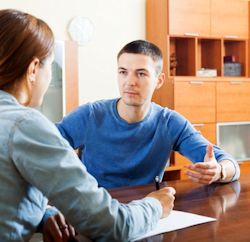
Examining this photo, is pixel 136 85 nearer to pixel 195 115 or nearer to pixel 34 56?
pixel 34 56

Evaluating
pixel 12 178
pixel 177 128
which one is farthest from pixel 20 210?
pixel 177 128

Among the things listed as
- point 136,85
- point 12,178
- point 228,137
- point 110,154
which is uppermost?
point 136,85

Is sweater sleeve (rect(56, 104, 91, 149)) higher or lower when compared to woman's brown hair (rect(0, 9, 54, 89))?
lower

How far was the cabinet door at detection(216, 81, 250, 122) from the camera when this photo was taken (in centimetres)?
413

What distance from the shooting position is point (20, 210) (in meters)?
0.96

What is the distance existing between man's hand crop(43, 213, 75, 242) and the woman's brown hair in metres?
0.35

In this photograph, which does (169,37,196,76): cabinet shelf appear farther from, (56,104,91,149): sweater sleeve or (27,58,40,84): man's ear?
(27,58,40,84): man's ear

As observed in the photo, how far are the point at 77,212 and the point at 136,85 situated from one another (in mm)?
1179

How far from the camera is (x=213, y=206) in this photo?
137 centimetres

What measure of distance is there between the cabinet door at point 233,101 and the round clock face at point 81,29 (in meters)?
1.26

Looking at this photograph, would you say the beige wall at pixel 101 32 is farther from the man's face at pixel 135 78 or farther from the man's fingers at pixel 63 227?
the man's fingers at pixel 63 227

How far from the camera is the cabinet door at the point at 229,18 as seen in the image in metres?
4.14

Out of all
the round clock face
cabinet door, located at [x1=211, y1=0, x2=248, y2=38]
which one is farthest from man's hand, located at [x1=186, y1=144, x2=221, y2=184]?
cabinet door, located at [x1=211, y1=0, x2=248, y2=38]

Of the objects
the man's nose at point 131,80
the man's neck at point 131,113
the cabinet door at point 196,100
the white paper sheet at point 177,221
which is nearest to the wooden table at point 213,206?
the white paper sheet at point 177,221
